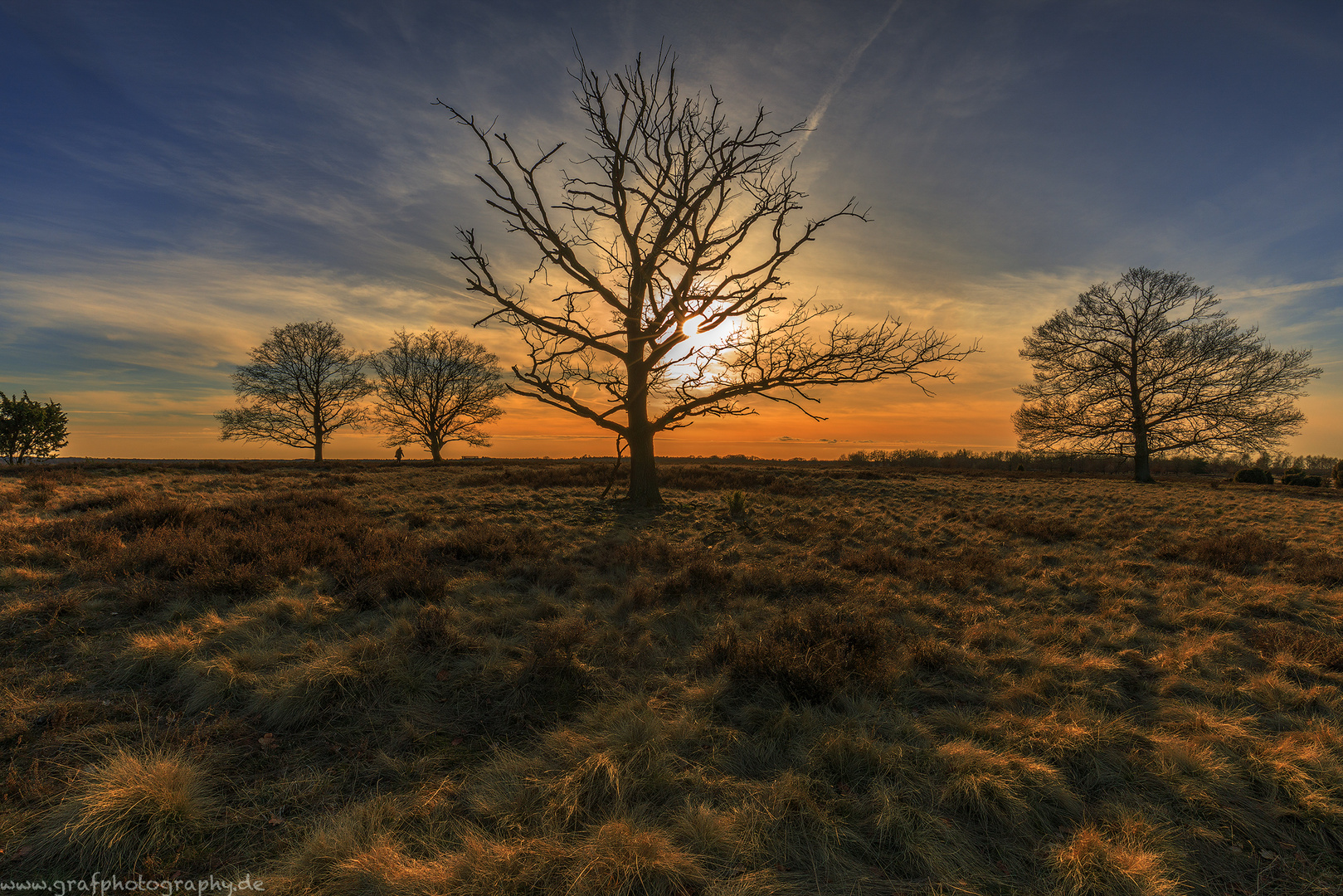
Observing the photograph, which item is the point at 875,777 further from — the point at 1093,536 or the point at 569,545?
the point at 1093,536

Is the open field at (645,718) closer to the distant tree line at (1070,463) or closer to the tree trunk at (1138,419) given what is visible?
the tree trunk at (1138,419)

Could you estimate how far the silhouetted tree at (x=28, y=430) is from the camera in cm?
3128

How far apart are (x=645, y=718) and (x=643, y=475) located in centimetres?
1085

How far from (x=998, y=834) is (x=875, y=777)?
2.10 ft

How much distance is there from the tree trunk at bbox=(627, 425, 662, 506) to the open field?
614 centimetres

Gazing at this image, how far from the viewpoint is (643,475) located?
46.9 ft

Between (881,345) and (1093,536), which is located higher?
(881,345)

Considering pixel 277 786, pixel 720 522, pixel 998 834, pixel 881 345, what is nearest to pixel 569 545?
pixel 720 522

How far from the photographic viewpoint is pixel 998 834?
2738 millimetres

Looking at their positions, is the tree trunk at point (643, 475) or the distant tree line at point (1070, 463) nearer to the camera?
the tree trunk at point (643, 475)

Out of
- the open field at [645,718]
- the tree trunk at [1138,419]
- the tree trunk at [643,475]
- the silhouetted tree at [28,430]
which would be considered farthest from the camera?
the silhouetted tree at [28,430]

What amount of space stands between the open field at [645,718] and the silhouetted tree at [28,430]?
38.5 meters

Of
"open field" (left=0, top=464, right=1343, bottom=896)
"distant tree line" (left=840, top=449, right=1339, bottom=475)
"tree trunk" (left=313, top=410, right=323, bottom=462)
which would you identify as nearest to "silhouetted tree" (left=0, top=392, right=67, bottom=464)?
"tree trunk" (left=313, top=410, right=323, bottom=462)

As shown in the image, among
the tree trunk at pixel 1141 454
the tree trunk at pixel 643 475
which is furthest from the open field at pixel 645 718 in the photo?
the tree trunk at pixel 1141 454
